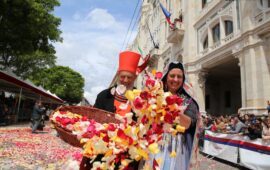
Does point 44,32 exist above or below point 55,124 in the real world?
above

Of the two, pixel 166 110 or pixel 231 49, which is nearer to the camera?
pixel 166 110

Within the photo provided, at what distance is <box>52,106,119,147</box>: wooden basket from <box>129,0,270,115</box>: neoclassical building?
11.1m

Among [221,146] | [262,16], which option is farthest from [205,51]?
[221,146]

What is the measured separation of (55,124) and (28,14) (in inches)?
497

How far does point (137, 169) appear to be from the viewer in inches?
59.1

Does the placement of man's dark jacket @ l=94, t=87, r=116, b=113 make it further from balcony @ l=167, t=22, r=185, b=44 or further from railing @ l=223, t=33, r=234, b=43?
balcony @ l=167, t=22, r=185, b=44

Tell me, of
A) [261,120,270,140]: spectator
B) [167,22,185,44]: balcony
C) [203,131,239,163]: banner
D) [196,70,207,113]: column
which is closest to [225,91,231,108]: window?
[196,70,207,113]: column

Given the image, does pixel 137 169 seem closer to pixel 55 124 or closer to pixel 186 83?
pixel 55 124

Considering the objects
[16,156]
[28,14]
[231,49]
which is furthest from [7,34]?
[231,49]

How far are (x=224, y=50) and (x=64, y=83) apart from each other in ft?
149

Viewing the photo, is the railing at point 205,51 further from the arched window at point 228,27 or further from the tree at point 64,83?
the tree at point 64,83

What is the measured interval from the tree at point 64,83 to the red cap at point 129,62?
165ft

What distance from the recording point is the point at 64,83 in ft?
177

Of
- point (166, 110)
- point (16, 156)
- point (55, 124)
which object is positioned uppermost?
point (166, 110)
